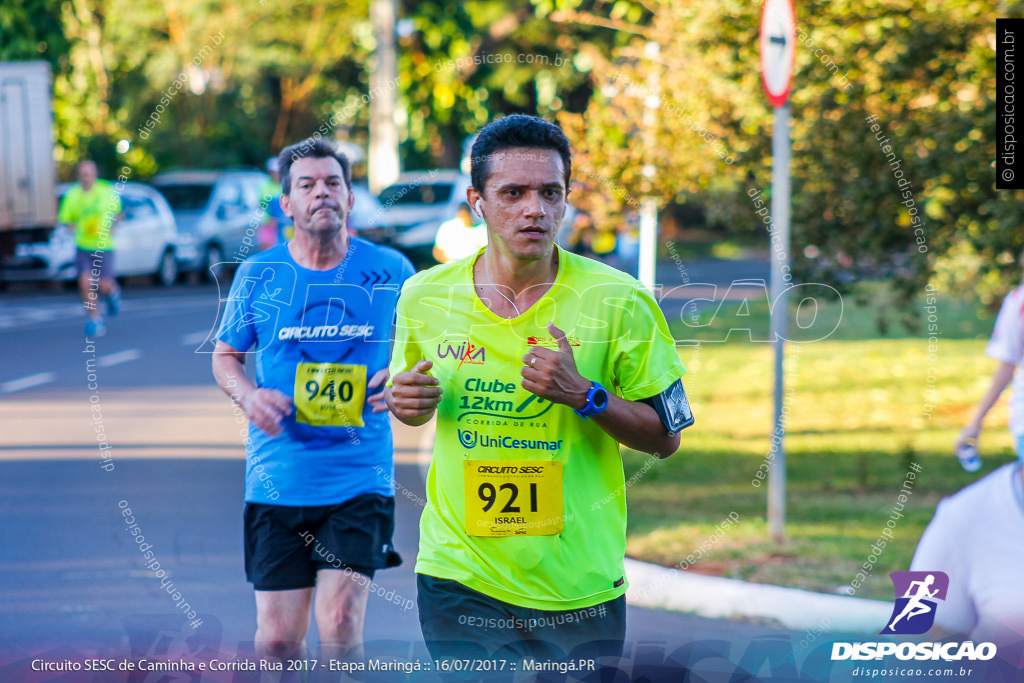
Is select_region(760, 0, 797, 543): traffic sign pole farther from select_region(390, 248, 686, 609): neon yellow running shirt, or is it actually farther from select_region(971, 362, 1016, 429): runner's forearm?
select_region(390, 248, 686, 609): neon yellow running shirt

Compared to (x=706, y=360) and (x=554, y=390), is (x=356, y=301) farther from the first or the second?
(x=706, y=360)

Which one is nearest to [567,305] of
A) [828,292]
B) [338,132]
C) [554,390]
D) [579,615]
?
[554,390]

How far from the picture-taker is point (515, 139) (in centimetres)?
323

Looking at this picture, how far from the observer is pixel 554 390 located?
3.02 m

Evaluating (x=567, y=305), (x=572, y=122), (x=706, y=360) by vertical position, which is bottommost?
(x=706, y=360)

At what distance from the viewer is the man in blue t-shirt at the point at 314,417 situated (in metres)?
4.25

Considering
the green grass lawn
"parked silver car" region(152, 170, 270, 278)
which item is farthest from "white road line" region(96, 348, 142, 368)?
"parked silver car" region(152, 170, 270, 278)

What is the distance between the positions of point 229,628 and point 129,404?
615 cm

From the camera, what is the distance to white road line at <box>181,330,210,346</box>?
51.8 ft

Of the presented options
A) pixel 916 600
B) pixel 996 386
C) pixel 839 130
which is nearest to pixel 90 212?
pixel 839 130

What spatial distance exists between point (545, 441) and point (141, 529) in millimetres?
4753

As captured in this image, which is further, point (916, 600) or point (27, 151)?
point (27, 151)

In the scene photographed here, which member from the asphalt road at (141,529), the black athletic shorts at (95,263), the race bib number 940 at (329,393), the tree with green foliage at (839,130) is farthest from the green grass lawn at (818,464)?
the black athletic shorts at (95,263)

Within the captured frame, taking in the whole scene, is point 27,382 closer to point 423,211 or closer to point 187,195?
point 423,211
